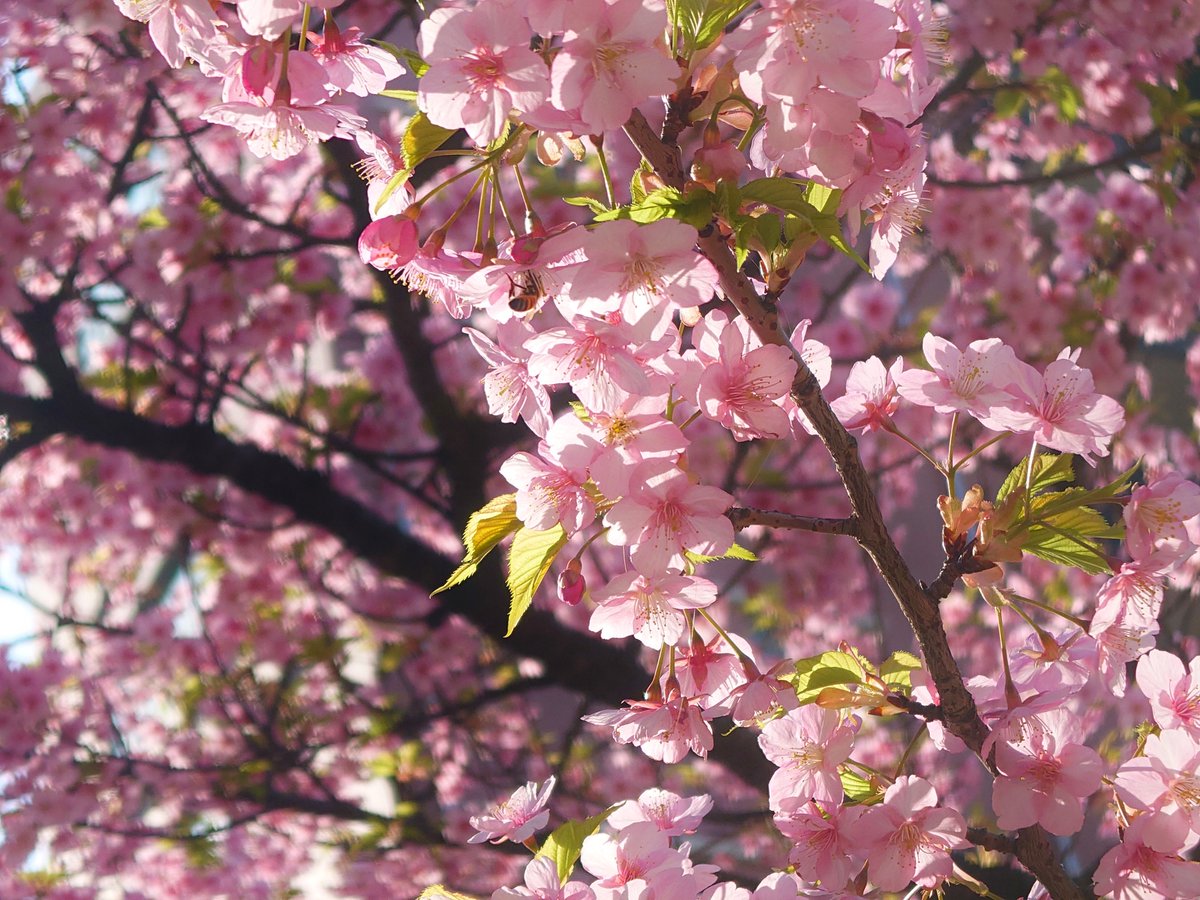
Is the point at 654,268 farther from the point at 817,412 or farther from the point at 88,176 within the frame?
the point at 88,176

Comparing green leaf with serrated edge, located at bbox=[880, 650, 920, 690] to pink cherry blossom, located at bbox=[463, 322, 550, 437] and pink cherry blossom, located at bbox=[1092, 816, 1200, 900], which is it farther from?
pink cherry blossom, located at bbox=[463, 322, 550, 437]

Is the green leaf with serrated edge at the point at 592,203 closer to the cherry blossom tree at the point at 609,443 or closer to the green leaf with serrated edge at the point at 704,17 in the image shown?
the cherry blossom tree at the point at 609,443

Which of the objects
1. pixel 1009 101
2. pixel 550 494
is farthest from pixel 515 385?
pixel 1009 101

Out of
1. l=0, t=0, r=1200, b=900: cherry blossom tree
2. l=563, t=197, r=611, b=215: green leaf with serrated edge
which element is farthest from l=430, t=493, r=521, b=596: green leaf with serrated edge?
l=563, t=197, r=611, b=215: green leaf with serrated edge

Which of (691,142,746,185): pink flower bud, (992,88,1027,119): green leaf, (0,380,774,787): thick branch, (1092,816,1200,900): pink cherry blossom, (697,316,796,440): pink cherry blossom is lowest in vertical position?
(1092,816,1200,900): pink cherry blossom

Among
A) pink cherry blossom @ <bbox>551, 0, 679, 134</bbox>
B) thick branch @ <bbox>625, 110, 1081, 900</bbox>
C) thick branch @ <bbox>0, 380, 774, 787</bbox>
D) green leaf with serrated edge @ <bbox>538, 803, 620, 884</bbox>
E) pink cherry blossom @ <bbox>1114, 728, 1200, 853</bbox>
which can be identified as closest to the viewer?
pink cherry blossom @ <bbox>551, 0, 679, 134</bbox>

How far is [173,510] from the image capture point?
11.9 ft

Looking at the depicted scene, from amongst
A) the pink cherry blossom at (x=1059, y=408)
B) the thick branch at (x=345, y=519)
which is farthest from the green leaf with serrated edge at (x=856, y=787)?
the thick branch at (x=345, y=519)

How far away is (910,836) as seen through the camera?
33.7 inches

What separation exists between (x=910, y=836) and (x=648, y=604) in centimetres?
29

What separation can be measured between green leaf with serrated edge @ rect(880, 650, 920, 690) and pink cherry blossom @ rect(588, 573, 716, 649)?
0.23 metres

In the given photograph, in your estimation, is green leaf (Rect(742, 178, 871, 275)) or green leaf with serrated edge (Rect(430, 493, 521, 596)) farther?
green leaf with serrated edge (Rect(430, 493, 521, 596))

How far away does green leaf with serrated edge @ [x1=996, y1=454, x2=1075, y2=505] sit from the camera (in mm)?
891

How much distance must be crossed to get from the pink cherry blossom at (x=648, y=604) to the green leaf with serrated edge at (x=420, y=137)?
337 mm
